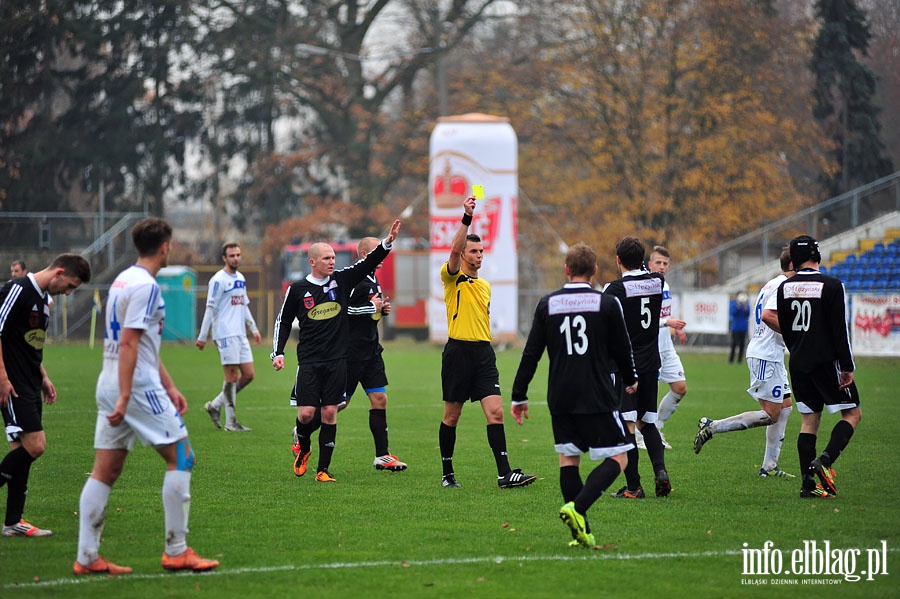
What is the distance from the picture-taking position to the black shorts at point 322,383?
1035 centimetres

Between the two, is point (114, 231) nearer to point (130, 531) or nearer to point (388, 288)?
point (388, 288)

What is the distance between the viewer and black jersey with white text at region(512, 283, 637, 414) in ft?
23.9

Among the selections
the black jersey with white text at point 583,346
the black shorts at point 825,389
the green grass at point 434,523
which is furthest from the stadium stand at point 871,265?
the black jersey with white text at point 583,346

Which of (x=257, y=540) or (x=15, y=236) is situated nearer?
(x=257, y=540)

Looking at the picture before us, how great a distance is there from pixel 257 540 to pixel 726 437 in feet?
26.0

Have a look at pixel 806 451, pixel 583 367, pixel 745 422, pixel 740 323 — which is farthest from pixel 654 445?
pixel 740 323

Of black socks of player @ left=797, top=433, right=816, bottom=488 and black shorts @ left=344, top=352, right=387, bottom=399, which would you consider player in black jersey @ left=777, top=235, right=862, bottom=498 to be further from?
black shorts @ left=344, top=352, right=387, bottom=399

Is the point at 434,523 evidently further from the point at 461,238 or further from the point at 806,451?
the point at 806,451

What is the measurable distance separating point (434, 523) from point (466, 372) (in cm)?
198

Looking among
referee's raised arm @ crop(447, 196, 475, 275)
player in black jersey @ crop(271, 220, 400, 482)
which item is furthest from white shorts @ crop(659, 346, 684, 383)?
player in black jersey @ crop(271, 220, 400, 482)

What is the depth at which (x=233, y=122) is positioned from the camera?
42.5 metres

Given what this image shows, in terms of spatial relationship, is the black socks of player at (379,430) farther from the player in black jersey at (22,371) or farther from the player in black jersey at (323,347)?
the player in black jersey at (22,371)

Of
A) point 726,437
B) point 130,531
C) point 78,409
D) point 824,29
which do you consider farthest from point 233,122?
point 130,531

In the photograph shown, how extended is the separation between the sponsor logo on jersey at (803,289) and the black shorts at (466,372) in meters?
2.68
